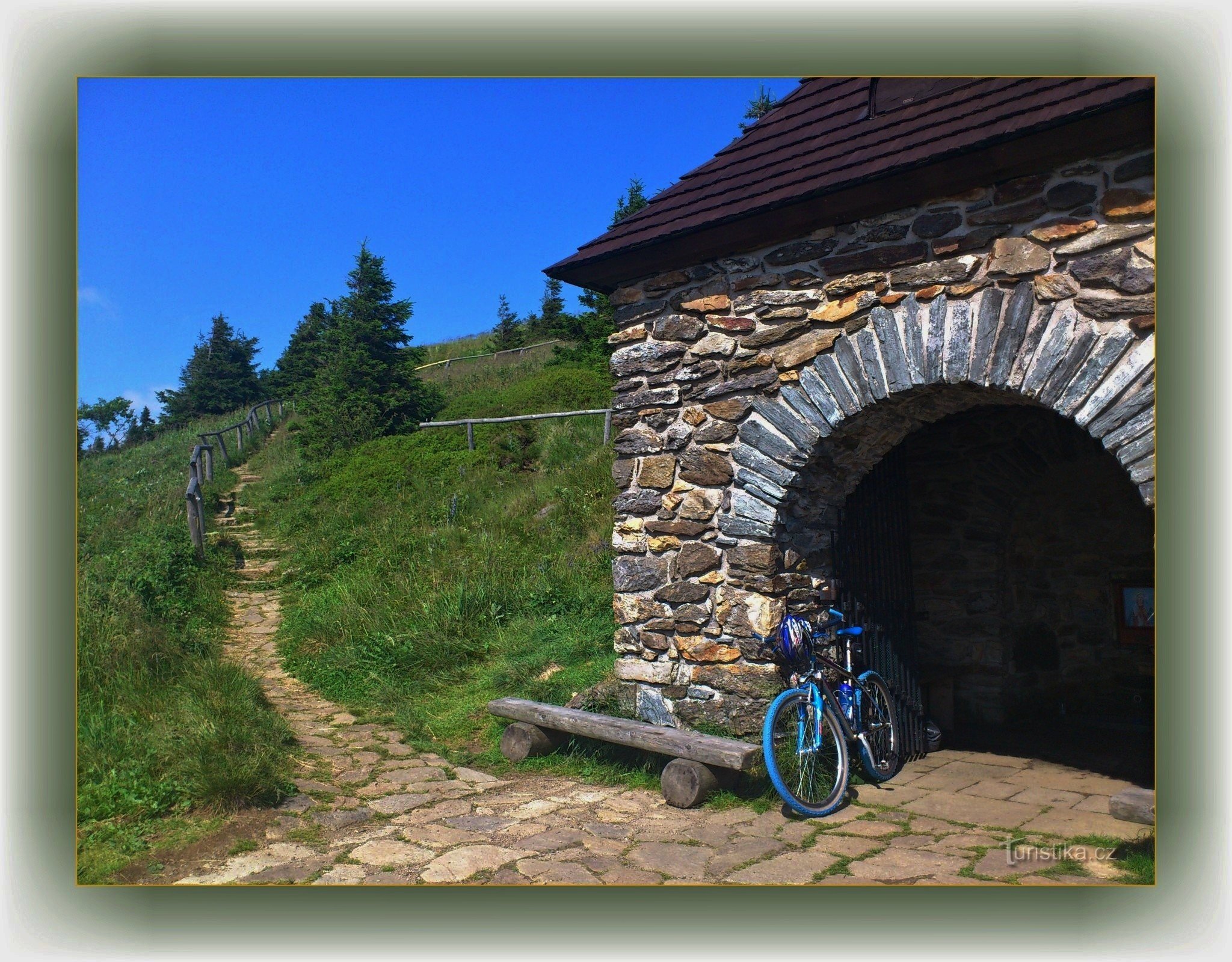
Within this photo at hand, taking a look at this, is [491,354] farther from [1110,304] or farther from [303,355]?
[1110,304]

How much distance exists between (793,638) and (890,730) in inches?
42.6

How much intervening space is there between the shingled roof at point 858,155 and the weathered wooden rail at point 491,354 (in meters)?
21.6

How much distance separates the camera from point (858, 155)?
455 centimetres

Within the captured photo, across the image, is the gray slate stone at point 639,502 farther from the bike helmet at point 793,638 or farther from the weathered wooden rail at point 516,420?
the weathered wooden rail at point 516,420

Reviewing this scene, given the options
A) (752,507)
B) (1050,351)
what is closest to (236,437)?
(752,507)

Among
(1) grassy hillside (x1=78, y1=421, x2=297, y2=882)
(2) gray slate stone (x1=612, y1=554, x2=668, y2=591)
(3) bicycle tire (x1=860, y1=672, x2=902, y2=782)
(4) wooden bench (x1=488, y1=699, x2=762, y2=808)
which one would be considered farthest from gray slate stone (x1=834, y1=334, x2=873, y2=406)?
(1) grassy hillside (x1=78, y1=421, x2=297, y2=882)

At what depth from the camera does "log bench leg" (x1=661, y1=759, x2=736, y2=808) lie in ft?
15.2

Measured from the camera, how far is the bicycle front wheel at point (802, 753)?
4.38 metres

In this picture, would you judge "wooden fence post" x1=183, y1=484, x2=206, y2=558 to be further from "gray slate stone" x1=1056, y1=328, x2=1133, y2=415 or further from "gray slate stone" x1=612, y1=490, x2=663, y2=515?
"gray slate stone" x1=1056, y1=328, x2=1133, y2=415

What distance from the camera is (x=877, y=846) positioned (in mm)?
4055

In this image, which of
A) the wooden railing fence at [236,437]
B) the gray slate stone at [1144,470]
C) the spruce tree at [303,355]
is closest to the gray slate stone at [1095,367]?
the gray slate stone at [1144,470]
